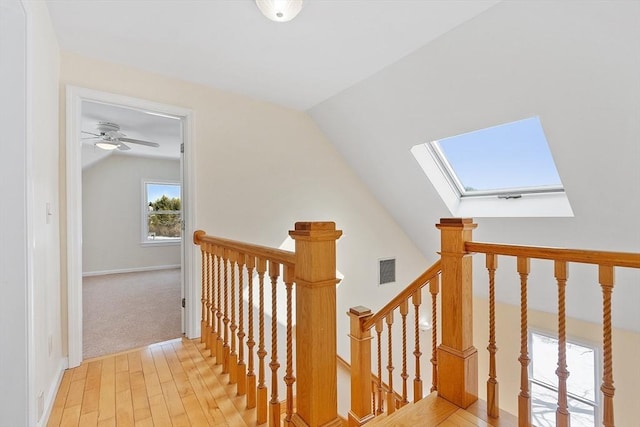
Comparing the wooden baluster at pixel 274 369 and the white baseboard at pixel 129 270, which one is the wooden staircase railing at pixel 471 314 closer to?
the wooden baluster at pixel 274 369

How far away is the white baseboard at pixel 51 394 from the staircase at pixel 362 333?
0.89m

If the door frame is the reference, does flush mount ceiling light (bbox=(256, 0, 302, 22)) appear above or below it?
above

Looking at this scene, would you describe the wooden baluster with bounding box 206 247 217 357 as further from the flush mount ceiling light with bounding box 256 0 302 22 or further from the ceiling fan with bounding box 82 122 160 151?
the ceiling fan with bounding box 82 122 160 151

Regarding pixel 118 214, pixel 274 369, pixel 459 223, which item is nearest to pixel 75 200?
pixel 274 369

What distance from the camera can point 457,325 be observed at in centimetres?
157

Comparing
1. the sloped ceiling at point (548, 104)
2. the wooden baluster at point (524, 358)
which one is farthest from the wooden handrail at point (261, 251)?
the sloped ceiling at point (548, 104)

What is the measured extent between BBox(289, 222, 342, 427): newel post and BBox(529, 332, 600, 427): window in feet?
9.05

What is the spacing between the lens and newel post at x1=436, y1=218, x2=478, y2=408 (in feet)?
5.07

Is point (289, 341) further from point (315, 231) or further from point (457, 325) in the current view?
point (457, 325)

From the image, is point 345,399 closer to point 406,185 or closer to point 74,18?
point 406,185

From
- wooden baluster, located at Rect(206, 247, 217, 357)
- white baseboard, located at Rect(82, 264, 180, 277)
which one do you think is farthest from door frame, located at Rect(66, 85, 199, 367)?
white baseboard, located at Rect(82, 264, 180, 277)

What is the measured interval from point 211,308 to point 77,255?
104 cm

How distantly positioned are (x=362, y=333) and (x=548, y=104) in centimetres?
201

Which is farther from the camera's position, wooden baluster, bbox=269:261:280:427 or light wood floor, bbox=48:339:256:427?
light wood floor, bbox=48:339:256:427
